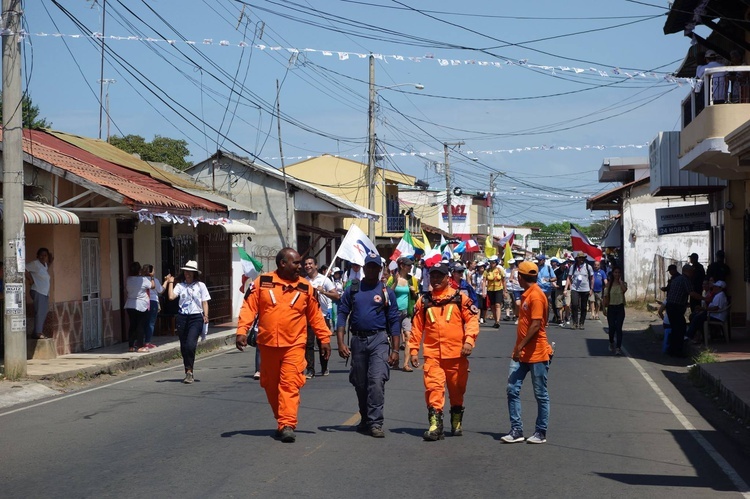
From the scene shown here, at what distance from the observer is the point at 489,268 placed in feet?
85.5

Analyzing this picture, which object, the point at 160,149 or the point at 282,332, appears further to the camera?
the point at 160,149

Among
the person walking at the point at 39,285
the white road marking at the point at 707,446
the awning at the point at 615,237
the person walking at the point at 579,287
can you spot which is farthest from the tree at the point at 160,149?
the white road marking at the point at 707,446

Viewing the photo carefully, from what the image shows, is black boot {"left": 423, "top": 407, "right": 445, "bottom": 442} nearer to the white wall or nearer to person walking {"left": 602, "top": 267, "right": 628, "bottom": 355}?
person walking {"left": 602, "top": 267, "right": 628, "bottom": 355}

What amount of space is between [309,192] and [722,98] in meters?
19.6

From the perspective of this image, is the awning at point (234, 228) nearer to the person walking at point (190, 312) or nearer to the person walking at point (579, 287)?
the person walking at point (579, 287)

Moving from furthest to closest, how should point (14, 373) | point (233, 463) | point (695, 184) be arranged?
point (695, 184) < point (14, 373) < point (233, 463)

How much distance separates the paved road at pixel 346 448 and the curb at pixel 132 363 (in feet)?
5.26

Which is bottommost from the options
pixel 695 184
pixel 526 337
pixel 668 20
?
pixel 526 337

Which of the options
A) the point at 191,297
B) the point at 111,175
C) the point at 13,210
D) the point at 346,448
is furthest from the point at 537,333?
the point at 111,175

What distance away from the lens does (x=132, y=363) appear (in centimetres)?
1712

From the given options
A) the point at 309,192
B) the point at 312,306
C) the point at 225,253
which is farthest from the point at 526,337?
the point at 309,192

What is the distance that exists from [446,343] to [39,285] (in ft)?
33.4

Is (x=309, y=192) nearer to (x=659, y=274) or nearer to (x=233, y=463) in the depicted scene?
(x=659, y=274)

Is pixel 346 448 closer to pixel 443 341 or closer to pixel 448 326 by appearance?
pixel 443 341
